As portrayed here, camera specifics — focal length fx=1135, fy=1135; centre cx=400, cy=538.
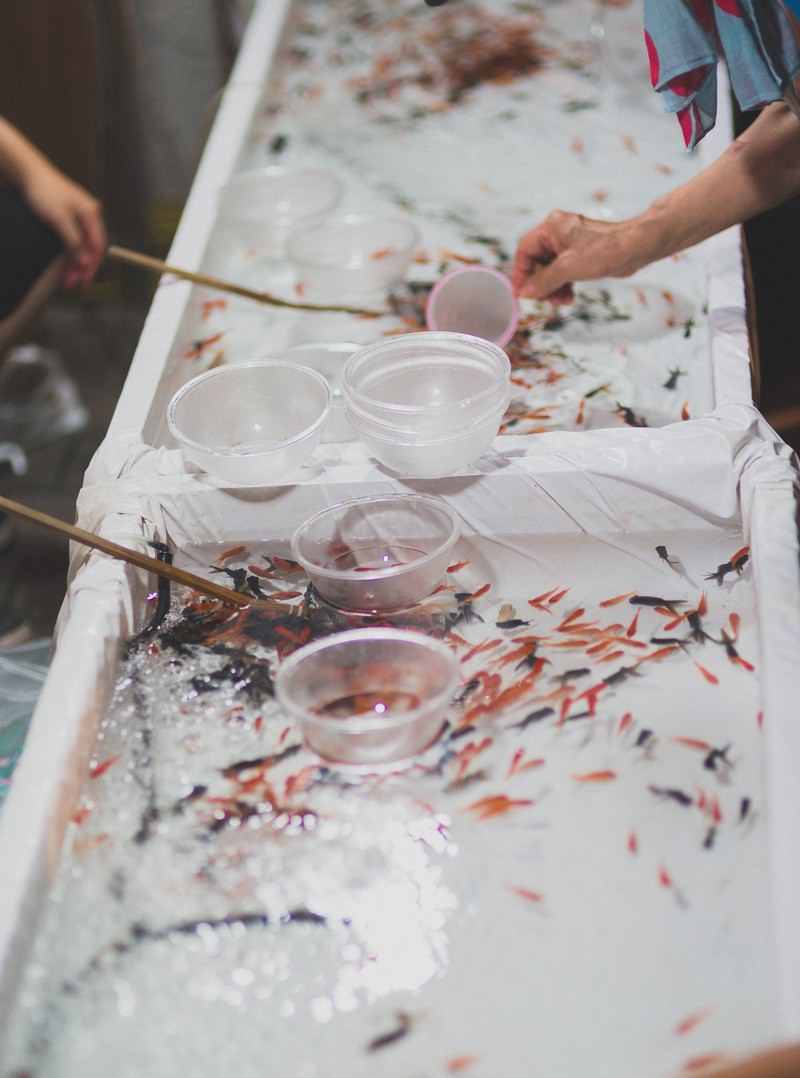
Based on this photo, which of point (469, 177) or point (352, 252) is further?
point (469, 177)

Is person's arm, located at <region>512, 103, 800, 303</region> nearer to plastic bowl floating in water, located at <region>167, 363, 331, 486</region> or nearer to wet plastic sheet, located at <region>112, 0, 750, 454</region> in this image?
wet plastic sheet, located at <region>112, 0, 750, 454</region>

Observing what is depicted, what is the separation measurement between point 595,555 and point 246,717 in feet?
1.53

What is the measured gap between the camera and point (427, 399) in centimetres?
151

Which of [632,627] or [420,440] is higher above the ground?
[420,440]

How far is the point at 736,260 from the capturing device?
1.81 metres

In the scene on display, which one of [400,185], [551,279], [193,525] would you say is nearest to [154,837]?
[193,525]

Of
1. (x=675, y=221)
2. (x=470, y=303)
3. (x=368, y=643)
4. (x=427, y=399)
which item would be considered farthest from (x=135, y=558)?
(x=675, y=221)

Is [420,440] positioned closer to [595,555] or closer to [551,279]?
[595,555]

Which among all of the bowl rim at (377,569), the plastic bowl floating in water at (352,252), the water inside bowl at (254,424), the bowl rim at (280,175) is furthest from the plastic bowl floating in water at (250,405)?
the bowl rim at (280,175)

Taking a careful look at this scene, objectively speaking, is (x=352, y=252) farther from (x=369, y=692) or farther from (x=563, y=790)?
(x=563, y=790)

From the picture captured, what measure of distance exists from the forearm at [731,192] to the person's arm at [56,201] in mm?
1334

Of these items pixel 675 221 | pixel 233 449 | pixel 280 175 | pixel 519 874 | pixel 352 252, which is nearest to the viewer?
pixel 519 874

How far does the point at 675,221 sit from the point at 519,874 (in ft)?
3.38

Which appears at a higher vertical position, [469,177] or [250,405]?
[250,405]
